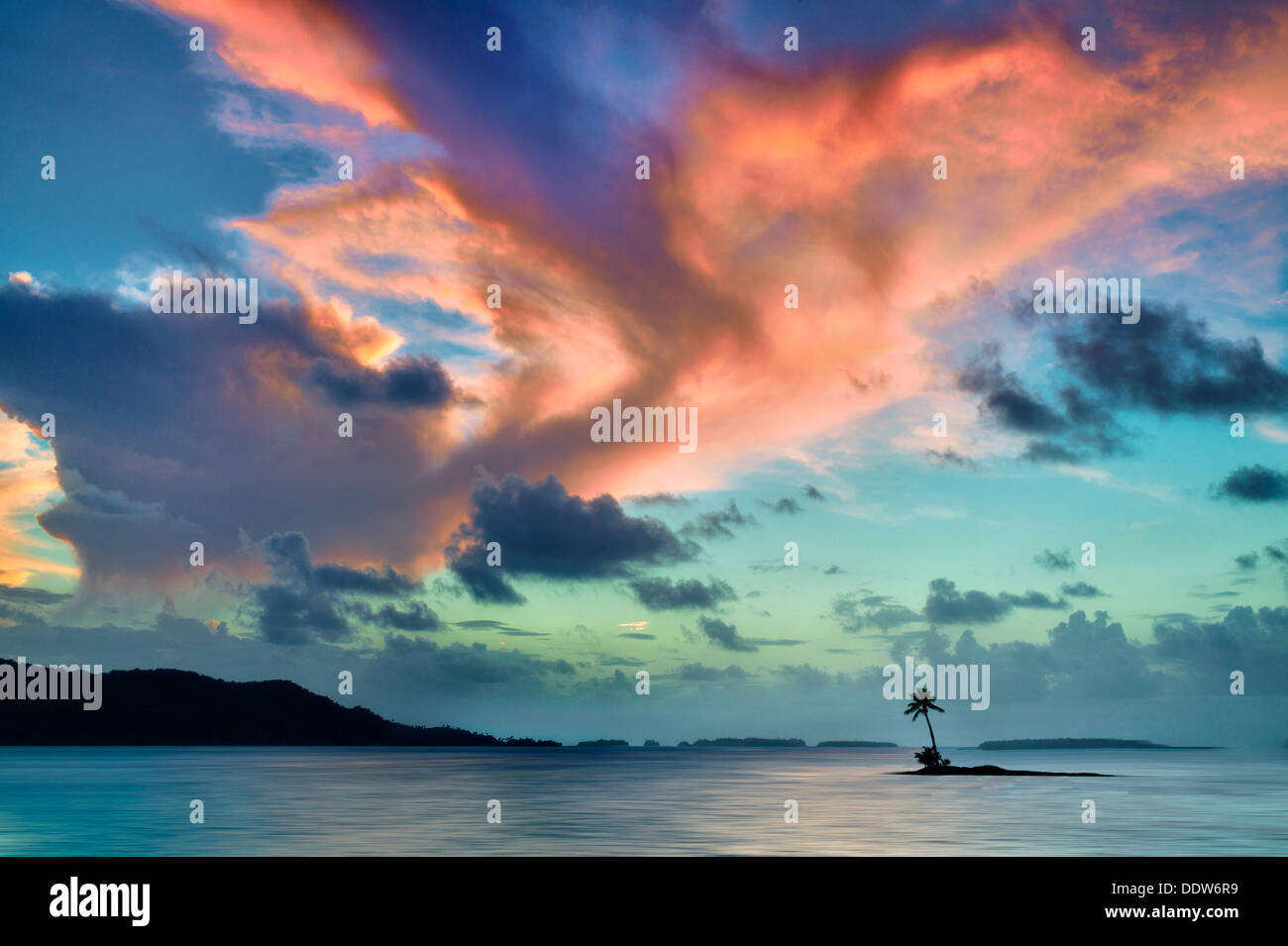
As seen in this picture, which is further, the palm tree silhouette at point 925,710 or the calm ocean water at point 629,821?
the palm tree silhouette at point 925,710

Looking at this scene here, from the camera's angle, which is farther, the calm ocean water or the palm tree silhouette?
the palm tree silhouette

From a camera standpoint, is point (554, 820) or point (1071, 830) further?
point (554, 820)

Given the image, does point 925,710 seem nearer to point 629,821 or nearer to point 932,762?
point 932,762

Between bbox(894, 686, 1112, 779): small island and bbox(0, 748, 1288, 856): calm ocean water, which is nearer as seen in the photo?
bbox(0, 748, 1288, 856): calm ocean water

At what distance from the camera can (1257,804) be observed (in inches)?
3533

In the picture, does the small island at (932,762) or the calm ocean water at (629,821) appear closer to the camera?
A: the calm ocean water at (629,821)

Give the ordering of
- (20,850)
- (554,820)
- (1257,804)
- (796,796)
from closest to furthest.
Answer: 1. (20,850)
2. (554,820)
3. (1257,804)
4. (796,796)
